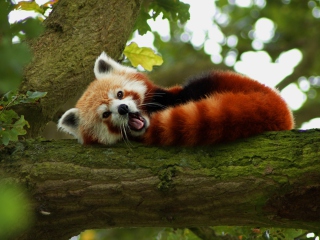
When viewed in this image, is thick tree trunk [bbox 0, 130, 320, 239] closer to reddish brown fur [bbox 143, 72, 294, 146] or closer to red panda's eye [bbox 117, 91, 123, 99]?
reddish brown fur [bbox 143, 72, 294, 146]

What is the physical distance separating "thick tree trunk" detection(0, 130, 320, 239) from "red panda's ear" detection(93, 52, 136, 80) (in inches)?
43.5

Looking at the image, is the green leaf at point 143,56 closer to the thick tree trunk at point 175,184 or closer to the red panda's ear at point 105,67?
the red panda's ear at point 105,67

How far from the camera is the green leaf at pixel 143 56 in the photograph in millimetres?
4000

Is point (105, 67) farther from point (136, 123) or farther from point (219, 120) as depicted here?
point (219, 120)

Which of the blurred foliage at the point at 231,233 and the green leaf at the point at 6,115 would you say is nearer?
the green leaf at the point at 6,115

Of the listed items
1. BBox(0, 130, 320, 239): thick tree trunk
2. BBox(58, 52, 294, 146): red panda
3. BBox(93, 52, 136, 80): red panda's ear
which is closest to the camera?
BBox(0, 130, 320, 239): thick tree trunk

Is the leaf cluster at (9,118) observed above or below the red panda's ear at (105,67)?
below

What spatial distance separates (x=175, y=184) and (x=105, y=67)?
1.64 meters

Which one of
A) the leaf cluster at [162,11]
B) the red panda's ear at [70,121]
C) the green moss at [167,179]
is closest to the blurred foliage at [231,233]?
the green moss at [167,179]

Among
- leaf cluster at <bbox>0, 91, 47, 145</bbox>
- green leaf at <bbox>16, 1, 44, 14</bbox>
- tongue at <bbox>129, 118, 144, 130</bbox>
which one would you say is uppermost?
green leaf at <bbox>16, 1, 44, 14</bbox>

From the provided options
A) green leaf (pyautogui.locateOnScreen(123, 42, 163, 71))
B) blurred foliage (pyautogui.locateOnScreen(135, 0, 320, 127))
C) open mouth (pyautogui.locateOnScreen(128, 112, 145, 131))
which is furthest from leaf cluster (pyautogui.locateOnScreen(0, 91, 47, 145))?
blurred foliage (pyautogui.locateOnScreen(135, 0, 320, 127))

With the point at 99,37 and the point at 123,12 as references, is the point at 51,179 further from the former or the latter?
the point at 123,12

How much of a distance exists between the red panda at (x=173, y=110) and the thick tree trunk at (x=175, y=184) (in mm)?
111

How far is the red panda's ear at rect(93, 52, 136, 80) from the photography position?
3.56 metres
